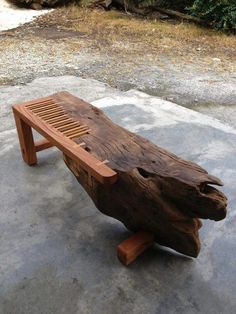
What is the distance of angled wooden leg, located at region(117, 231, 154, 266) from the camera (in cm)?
181

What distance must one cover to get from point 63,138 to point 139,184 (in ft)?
1.90

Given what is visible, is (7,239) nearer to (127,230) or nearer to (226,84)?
(127,230)

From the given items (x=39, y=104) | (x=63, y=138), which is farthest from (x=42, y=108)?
(x=63, y=138)

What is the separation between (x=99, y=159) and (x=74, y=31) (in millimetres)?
A: 5459

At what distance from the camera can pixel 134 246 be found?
183 centimetres

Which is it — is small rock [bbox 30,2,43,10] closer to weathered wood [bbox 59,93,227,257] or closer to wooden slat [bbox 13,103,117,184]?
wooden slat [bbox 13,103,117,184]

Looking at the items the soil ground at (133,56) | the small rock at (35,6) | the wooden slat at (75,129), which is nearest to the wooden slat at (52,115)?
the wooden slat at (75,129)

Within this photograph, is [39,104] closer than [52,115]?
No

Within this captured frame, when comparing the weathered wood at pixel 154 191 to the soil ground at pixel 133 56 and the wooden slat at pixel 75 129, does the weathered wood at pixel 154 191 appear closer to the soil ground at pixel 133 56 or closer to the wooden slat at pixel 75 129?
the wooden slat at pixel 75 129

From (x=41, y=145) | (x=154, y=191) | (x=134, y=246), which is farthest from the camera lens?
(x=41, y=145)

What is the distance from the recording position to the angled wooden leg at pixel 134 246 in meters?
1.81

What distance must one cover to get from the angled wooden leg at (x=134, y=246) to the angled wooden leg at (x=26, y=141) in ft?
3.52

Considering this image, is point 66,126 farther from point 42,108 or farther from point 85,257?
point 85,257

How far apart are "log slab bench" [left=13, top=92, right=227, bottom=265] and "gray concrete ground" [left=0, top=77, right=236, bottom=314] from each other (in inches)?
4.7
